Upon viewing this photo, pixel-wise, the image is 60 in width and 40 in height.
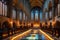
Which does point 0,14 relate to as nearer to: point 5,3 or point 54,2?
point 5,3

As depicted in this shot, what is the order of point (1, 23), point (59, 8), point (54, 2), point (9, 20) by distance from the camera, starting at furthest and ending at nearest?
1. point (54, 2)
2. point (9, 20)
3. point (59, 8)
4. point (1, 23)

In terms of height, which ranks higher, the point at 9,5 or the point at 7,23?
the point at 9,5

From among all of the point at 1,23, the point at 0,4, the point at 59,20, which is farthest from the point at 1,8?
the point at 59,20

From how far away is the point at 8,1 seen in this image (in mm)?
24922

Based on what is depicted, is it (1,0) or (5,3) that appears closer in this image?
(1,0)

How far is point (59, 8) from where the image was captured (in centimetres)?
2286

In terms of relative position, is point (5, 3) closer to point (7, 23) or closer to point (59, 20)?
point (7, 23)

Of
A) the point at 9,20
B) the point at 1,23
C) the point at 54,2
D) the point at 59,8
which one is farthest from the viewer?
the point at 54,2

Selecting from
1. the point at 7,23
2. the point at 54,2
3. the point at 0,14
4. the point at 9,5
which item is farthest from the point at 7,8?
the point at 54,2

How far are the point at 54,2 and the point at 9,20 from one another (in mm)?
7621

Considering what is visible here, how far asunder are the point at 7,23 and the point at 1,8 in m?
2.59

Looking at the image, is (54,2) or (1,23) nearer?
(1,23)

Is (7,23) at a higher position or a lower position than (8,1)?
lower

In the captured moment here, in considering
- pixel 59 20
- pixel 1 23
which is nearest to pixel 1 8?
pixel 1 23
